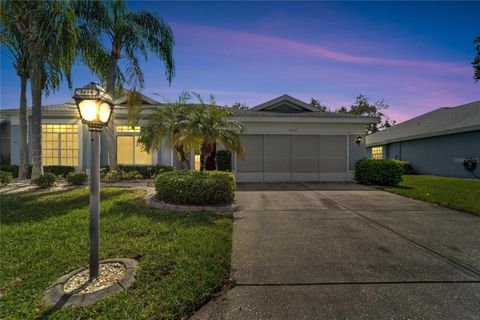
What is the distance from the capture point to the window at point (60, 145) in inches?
493

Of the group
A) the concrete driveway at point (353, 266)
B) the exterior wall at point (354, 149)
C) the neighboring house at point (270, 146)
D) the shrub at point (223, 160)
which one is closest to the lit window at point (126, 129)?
the neighboring house at point (270, 146)

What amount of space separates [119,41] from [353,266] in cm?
1197

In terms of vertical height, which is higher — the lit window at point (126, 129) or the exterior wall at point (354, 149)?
the lit window at point (126, 129)

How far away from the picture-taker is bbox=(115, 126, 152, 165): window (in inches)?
505

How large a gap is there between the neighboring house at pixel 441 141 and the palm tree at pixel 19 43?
23.8 m

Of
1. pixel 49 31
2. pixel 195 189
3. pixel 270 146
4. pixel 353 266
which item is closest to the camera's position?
pixel 353 266

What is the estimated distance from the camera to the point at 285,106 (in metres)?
15.6

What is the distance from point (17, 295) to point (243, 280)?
103 inches

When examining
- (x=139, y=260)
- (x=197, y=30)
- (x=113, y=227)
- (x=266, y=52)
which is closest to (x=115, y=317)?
(x=139, y=260)

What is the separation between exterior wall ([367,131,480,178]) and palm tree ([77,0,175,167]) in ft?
62.4

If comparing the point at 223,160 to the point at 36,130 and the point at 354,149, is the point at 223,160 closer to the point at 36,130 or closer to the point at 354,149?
the point at 354,149

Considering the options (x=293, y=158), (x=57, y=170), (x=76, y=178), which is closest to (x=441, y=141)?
(x=293, y=158)

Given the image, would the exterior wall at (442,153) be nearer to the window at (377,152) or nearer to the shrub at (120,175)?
the window at (377,152)

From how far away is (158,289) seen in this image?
2736mm
